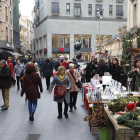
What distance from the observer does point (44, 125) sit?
23.1ft

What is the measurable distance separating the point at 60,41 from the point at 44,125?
1531 inches

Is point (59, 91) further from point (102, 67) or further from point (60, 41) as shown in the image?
point (60, 41)

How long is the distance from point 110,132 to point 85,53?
40.9 metres

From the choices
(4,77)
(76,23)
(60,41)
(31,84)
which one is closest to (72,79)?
(31,84)

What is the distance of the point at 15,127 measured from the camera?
683 centimetres

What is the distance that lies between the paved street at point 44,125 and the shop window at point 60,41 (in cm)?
3623

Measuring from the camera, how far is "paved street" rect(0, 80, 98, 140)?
6.09m

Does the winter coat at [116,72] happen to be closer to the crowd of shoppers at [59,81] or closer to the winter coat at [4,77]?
the crowd of shoppers at [59,81]

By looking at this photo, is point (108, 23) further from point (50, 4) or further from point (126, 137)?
point (126, 137)

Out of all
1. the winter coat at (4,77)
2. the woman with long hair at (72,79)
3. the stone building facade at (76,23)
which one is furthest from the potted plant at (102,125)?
the stone building facade at (76,23)

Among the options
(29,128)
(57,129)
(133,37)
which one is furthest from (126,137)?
(133,37)

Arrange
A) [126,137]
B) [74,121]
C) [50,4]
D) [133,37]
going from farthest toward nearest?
1. [50,4]
2. [133,37]
3. [74,121]
4. [126,137]

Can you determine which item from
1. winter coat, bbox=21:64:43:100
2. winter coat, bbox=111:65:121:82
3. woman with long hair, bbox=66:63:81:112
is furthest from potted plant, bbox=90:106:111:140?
Result: winter coat, bbox=111:65:121:82

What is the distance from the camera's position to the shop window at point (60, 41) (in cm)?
4512
